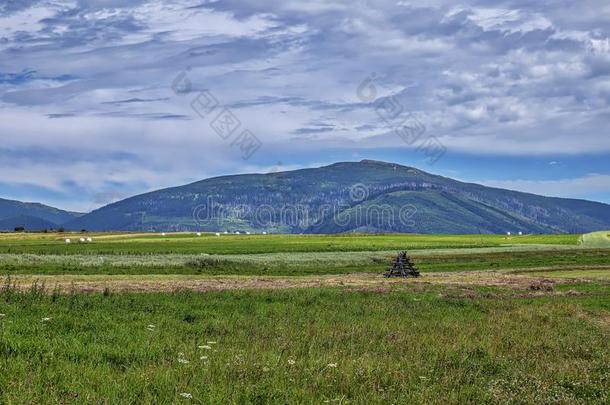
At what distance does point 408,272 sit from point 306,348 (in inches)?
1940

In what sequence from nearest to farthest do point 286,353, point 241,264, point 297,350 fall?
1. point 286,353
2. point 297,350
3. point 241,264

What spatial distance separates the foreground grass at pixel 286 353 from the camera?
39.9 feet

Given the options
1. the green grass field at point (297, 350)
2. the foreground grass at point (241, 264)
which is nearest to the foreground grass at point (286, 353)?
the green grass field at point (297, 350)

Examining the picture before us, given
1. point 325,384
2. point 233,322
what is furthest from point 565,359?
point 233,322

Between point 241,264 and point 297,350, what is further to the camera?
point 241,264

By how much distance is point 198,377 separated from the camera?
1292 cm

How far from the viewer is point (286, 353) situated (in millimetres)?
16516

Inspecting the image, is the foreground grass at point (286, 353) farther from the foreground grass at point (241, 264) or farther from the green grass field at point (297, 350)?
the foreground grass at point (241, 264)

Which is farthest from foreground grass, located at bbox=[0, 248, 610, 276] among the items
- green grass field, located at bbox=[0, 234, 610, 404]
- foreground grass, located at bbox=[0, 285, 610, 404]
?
foreground grass, located at bbox=[0, 285, 610, 404]

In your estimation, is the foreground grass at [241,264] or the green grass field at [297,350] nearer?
the green grass field at [297,350]

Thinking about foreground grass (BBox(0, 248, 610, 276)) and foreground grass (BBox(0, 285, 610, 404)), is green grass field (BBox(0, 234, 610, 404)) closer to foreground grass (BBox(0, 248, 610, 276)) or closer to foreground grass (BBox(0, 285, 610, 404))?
foreground grass (BBox(0, 285, 610, 404))

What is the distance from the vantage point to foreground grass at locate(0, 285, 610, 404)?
12.2 meters

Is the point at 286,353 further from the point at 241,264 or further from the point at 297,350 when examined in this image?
the point at 241,264

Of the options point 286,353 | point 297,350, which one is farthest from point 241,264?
point 286,353
